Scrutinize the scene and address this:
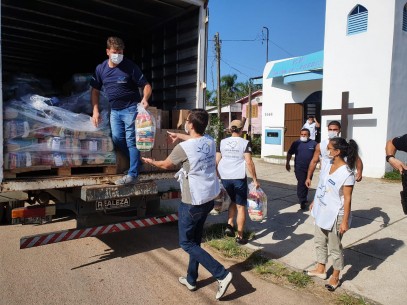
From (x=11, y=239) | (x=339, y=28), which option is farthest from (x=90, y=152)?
(x=339, y=28)

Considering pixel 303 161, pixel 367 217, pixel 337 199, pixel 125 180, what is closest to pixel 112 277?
pixel 125 180

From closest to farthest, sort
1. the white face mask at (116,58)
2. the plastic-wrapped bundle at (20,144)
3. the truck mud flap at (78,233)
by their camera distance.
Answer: the plastic-wrapped bundle at (20,144), the truck mud flap at (78,233), the white face mask at (116,58)

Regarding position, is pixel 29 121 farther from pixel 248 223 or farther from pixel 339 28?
pixel 339 28

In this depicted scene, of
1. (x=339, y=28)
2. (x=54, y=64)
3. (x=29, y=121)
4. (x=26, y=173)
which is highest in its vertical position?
(x=339, y=28)

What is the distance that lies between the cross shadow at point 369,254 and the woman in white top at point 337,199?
1.61ft

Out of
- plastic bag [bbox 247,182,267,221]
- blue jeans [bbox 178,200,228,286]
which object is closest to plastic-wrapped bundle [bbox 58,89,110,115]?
blue jeans [bbox 178,200,228,286]

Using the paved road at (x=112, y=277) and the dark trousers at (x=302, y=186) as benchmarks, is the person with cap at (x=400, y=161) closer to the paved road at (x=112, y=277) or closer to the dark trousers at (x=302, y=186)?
the paved road at (x=112, y=277)

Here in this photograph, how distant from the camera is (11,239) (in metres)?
4.66

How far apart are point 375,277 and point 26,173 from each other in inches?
154

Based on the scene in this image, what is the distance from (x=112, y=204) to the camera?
12.8ft

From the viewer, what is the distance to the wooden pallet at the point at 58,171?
134 inches

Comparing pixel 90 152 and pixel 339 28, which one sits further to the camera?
pixel 339 28

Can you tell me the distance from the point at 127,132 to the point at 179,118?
1.10 meters

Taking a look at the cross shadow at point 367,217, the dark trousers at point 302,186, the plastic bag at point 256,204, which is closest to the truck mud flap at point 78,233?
the plastic bag at point 256,204
